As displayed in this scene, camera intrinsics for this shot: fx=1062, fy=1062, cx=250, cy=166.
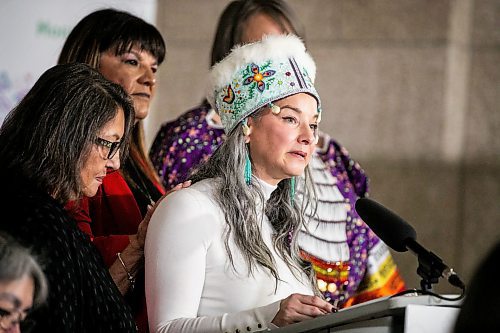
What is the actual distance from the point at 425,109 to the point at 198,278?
2824 mm

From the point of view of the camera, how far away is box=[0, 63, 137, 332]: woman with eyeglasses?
2031 mm

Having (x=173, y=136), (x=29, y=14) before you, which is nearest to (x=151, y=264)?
(x=173, y=136)

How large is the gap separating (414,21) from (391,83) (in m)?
0.31

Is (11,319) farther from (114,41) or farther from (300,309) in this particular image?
(114,41)

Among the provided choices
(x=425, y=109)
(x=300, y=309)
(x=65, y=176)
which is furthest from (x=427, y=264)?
(x=425, y=109)

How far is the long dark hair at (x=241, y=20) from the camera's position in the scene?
3.46 m

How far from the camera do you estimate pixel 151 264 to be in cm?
245

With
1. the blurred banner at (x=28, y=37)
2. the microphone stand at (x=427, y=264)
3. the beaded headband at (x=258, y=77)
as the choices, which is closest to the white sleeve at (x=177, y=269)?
the beaded headband at (x=258, y=77)

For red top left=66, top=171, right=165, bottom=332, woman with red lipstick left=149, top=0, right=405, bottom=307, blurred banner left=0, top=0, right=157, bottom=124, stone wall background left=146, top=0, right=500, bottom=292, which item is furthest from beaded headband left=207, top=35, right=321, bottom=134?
stone wall background left=146, top=0, right=500, bottom=292

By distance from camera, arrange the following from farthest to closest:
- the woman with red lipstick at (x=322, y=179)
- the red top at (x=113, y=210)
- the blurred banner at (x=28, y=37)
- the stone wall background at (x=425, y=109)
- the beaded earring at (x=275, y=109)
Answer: the stone wall background at (x=425, y=109), the blurred banner at (x=28, y=37), the woman with red lipstick at (x=322, y=179), the red top at (x=113, y=210), the beaded earring at (x=275, y=109)

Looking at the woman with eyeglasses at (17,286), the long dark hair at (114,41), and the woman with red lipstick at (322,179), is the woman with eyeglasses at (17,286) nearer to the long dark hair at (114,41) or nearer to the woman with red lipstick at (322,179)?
the long dark hair at (114,41)

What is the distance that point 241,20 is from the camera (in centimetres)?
350

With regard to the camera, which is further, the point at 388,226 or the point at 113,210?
the point at 113,210

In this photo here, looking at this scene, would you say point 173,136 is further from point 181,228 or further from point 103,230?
point 181,228
